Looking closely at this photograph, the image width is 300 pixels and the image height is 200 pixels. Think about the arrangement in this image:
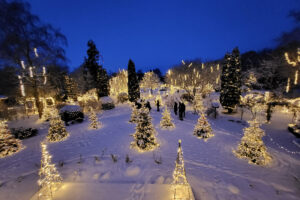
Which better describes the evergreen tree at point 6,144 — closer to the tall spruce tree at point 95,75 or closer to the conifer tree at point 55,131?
the conifer tree at point 55,131

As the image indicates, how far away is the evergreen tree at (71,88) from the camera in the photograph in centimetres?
2563

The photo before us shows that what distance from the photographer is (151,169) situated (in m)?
5.81

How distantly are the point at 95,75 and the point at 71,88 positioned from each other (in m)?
6.08

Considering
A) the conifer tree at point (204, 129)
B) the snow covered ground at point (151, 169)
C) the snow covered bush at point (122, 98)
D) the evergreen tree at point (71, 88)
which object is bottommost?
the snow covered ground at point (151, 169)

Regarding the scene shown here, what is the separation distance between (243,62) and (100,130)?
148ft

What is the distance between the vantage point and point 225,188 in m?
5.04

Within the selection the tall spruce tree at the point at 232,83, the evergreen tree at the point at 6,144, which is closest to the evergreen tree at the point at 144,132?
the evergreen tree at the point at 6,144

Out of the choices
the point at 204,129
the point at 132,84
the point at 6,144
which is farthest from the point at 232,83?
the point at 6,144

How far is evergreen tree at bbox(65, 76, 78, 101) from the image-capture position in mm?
25628

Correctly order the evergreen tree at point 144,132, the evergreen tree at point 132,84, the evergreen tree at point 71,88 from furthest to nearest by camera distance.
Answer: the evergreen tree at point 71,88 < the evergreen tree at point 132,84 < the evergreen tree at point 144,132

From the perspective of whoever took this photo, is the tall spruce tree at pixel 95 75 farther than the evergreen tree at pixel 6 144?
Yes

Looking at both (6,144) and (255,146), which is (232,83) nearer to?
(255,146)

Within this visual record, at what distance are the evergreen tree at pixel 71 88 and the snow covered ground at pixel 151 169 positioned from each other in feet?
59.1

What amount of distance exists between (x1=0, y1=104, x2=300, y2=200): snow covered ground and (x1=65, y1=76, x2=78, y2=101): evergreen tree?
18.0m
